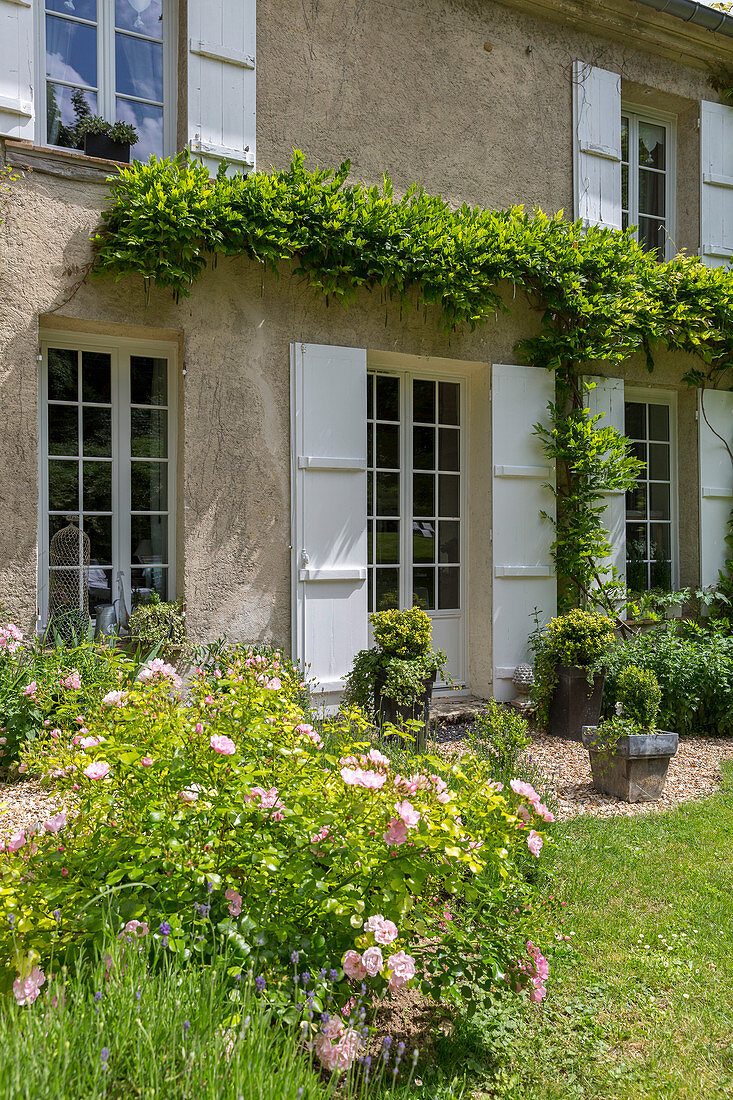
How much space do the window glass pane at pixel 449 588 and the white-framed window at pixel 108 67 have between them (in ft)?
11.3

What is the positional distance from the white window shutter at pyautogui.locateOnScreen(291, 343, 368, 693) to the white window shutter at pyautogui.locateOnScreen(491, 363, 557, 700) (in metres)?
1.09

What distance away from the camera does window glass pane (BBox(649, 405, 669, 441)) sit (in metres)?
7.21

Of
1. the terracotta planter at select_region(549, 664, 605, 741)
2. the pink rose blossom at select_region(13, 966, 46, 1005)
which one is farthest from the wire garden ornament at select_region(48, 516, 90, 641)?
the pink rose blossom at select_region(13, 966, 46, 1005)

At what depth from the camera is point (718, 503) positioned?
7.06 metres

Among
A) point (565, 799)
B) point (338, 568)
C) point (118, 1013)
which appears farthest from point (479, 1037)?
point (338, 568)

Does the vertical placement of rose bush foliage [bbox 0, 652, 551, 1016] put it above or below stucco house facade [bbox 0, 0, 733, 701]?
below

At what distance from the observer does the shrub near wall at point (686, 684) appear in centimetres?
543

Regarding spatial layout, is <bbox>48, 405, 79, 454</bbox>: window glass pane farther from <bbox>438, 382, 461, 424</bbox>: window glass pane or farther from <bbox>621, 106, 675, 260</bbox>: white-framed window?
<bbox>621, 106, 675, 260</bbox>: white-framed window

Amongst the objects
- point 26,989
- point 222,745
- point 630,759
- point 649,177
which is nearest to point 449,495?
point 630,759

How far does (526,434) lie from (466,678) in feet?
6.22

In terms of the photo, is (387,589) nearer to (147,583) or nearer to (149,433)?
(147,583)

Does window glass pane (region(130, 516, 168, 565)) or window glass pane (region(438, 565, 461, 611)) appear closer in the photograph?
window glass pane (region(130, 516, 168, 565))

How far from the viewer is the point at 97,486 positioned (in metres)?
4.91

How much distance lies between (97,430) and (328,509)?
152cm
